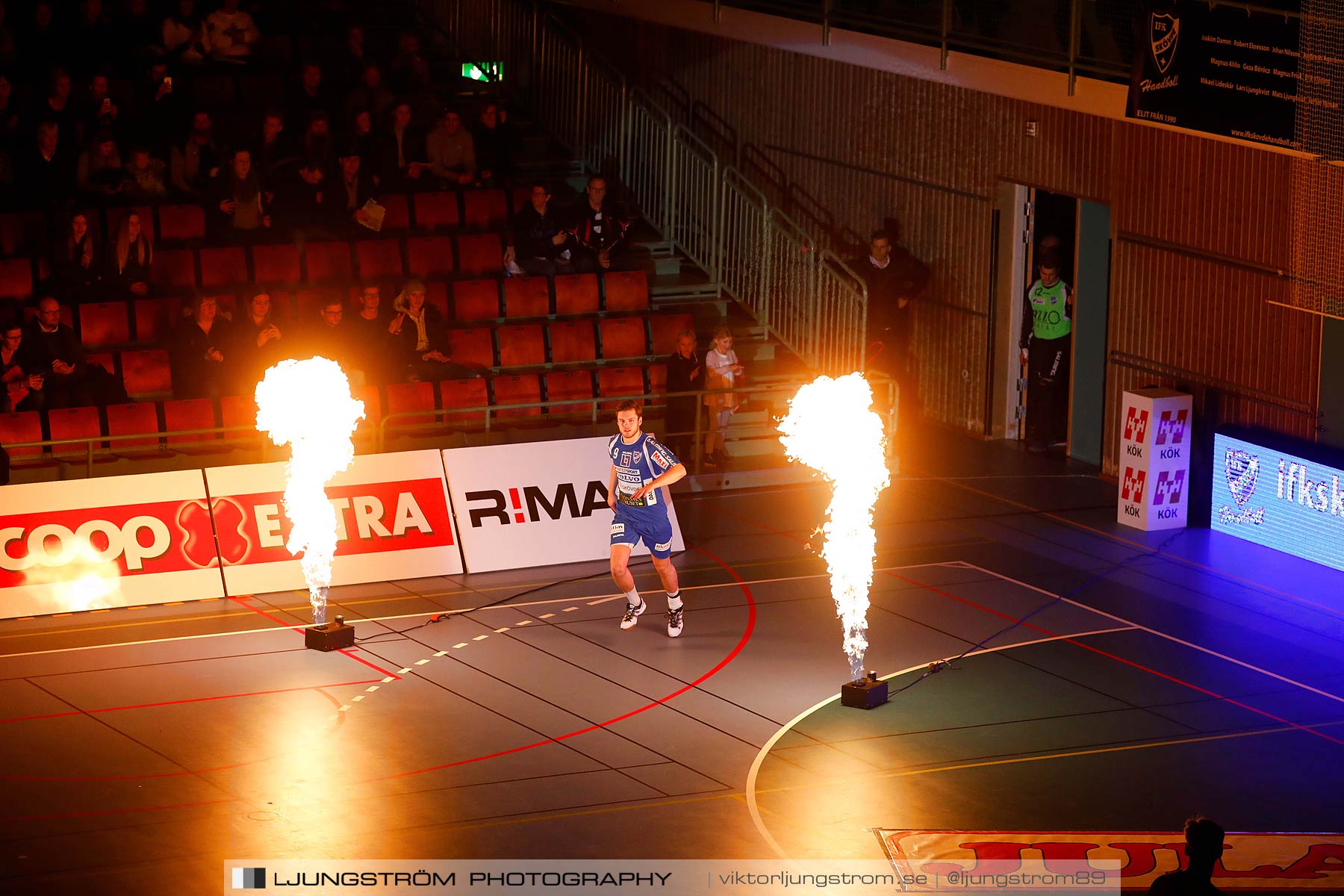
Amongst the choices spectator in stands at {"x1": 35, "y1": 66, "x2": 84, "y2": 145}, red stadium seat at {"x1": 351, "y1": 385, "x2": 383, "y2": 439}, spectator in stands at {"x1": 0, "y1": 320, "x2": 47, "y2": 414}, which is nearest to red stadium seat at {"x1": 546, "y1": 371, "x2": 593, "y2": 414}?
red stadium seat at {"x1": 351, "y1": 385, "x2": 383, "y2": 439}

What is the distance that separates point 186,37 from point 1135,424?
1230cm

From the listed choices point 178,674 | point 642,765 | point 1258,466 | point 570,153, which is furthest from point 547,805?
point 570,153

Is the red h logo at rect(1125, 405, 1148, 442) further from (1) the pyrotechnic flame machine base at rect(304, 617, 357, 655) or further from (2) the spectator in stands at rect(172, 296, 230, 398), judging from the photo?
(2) the spectator in stands at rect(172, 296, 230, 398)

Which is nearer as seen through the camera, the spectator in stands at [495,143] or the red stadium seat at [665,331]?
the red stadium seat at [665,331]

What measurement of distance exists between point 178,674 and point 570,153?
462 inches

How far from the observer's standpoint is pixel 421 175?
21.2 meters

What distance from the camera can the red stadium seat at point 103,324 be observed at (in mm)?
17812

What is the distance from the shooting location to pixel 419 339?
1852cm

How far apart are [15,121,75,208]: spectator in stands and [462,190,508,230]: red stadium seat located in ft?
14.9

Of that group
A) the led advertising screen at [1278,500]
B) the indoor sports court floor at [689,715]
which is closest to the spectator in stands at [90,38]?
the indoor sports court floor at [689,715]

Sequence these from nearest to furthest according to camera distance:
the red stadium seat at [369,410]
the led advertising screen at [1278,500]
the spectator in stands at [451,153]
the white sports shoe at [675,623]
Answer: the white sports shoe at [675,623] < the led advertising screen at [1278,500] < the red stadium seat at [369,410] < the spectator in stands at [451,153]

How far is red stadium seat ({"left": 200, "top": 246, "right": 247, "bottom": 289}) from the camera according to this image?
61.8 ft

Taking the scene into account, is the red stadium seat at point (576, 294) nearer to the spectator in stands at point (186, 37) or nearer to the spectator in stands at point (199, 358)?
the spectator in stands at point (199, 358)

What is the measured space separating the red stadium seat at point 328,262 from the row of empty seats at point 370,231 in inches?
21.5
